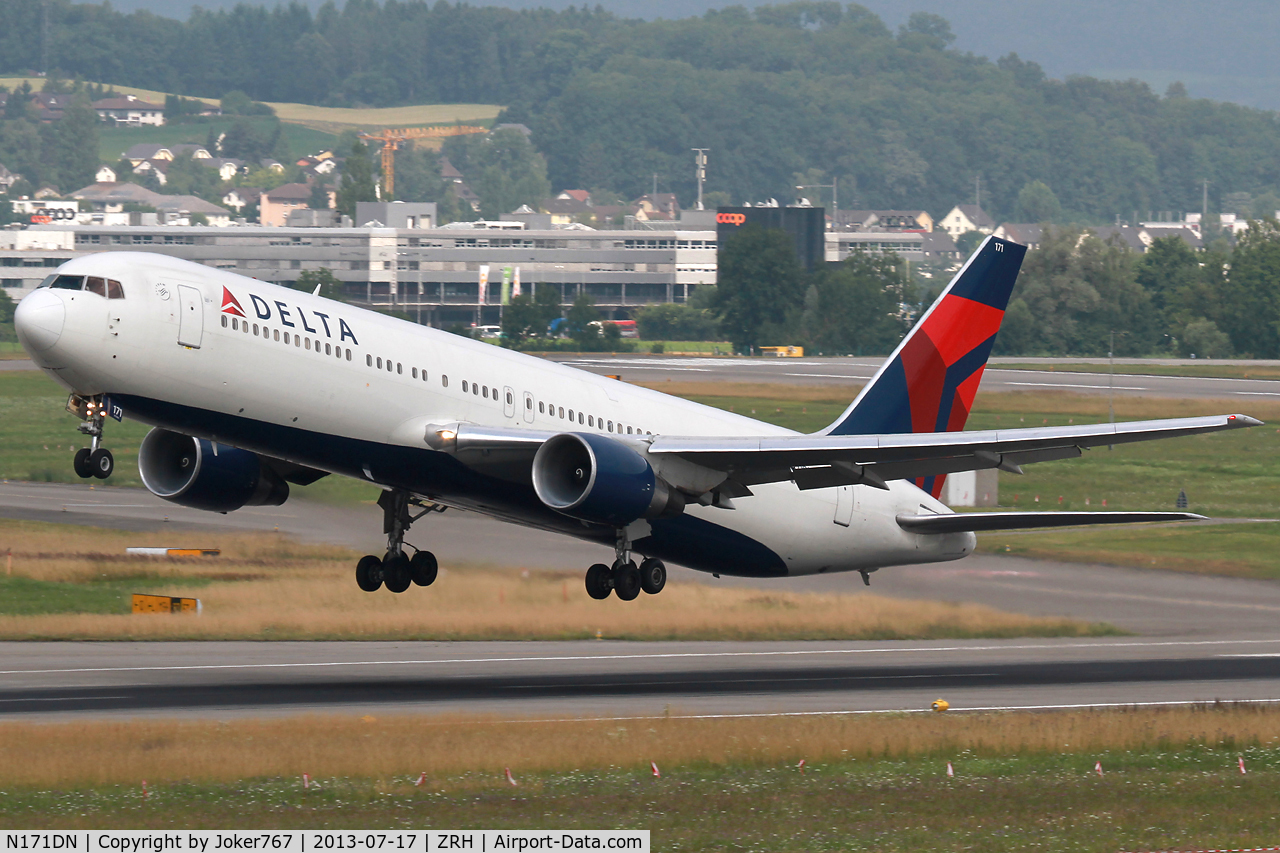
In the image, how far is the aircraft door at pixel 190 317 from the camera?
36.7 meters

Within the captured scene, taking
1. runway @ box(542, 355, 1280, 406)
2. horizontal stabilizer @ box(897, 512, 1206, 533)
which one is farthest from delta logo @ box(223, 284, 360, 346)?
runway @ box(542, 355, 1280, 406)

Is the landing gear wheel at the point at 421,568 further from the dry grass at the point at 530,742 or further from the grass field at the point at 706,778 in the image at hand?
the grass field at the point at 706,778

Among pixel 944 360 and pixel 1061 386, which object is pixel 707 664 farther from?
pixel 1061 386

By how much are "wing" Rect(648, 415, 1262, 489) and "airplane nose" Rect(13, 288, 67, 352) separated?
1418 centimetres

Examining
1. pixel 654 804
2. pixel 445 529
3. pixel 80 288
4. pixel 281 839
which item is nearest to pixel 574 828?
pixel 654 804

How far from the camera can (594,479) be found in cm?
3962

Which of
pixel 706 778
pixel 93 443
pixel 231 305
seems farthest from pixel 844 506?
pixel 93 443

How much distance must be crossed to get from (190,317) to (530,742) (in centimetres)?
1228

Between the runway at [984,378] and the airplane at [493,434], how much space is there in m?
80.0

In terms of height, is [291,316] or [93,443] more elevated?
[291,316]

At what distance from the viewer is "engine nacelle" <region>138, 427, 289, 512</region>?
43.6 m

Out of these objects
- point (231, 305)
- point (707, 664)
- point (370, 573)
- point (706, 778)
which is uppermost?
point (231, 305)

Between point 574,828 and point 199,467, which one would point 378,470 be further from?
point 574,828

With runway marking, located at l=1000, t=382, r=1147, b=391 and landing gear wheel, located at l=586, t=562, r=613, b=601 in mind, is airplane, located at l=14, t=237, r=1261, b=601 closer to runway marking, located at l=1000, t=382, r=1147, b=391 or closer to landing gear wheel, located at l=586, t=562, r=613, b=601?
landing gear wheel, located at l=586, t=562, r=613, b=601
